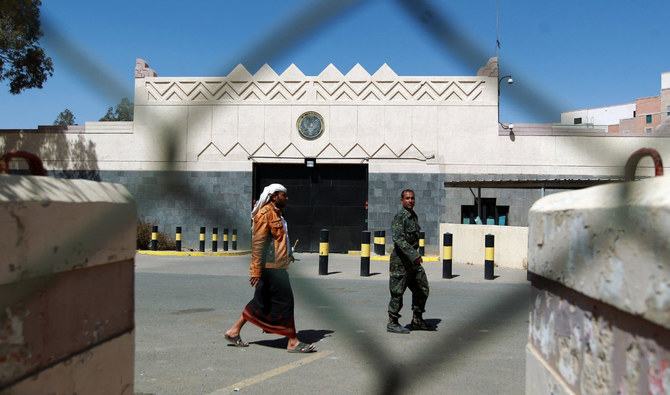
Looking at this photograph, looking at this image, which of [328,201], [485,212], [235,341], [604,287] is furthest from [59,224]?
[485,212]

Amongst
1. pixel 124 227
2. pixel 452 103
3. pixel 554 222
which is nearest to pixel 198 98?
pixel 124 227

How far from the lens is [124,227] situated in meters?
2.12

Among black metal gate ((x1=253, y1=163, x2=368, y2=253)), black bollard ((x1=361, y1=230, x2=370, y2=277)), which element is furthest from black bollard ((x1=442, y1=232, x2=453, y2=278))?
black metal gate ((x1=253, y1=163, x2=368, y2=253))

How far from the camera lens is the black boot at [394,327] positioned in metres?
6.50

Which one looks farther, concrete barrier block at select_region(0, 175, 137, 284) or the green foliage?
the green foliage

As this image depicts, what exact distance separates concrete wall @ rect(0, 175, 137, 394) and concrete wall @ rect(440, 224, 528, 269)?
12366mm

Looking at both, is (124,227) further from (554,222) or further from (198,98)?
(554,222)

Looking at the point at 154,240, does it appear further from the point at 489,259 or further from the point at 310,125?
the point at 489,259

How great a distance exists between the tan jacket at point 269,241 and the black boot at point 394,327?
1.50m

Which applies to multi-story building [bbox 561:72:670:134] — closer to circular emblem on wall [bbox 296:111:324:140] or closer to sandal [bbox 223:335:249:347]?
sandal [bbox 223:335:249:347]

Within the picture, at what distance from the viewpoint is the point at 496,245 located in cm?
1436

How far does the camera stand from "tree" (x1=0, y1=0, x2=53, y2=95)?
1.26 m

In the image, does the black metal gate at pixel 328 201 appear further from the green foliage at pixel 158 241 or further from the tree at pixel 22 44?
the tree at pixel 22 44

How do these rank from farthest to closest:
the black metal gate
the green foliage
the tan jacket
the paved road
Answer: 1. the black metal gate
2. the green foliage
3. the tan jacket
4. the paved road
